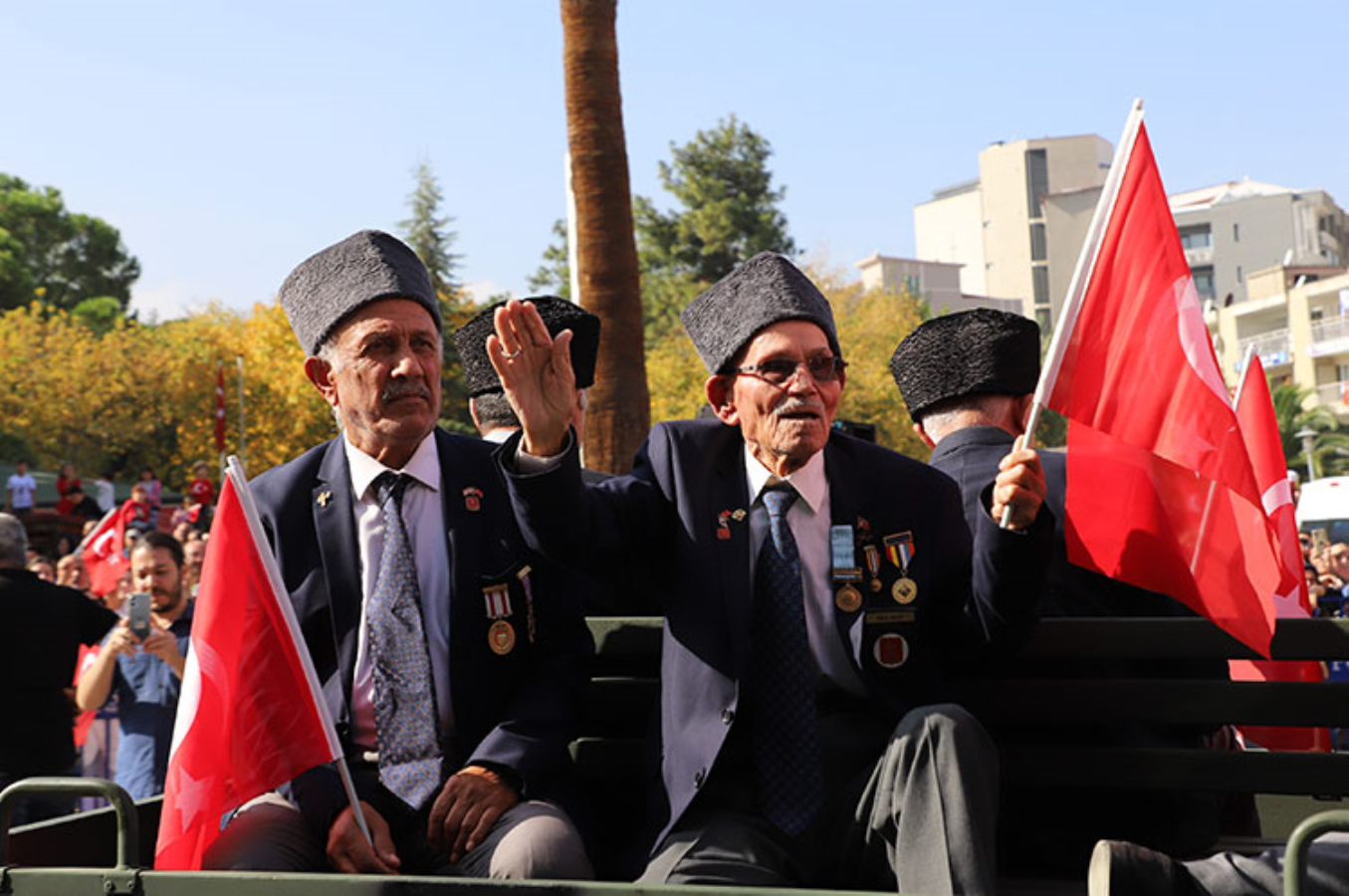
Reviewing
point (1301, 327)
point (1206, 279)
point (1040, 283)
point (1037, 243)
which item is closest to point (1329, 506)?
point (1301, 327)

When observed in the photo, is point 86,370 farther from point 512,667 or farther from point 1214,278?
point 1214,278

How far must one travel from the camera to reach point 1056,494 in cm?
452

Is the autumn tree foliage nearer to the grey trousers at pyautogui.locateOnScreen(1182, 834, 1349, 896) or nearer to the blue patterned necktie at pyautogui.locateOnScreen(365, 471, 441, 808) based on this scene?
the blue patterned necktie at pyautogui.locateOnScreen(365, 471, 441, 808)

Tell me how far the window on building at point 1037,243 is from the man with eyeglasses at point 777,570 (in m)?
114

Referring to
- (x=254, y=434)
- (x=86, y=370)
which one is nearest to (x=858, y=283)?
(x=254, y=434)

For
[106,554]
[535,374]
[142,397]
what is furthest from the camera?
[142,397]

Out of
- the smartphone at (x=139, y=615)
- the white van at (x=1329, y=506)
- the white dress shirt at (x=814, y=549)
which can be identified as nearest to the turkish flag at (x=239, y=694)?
the white dress shirt at (x=814, y=549)

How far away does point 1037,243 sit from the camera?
114 metres

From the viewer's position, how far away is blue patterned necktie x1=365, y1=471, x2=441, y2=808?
3.73 meters

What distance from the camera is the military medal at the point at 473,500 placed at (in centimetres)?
395

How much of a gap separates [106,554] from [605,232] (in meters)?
4.77

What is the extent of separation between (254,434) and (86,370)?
6.48 m

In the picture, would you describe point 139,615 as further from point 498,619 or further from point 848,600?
point 848,600

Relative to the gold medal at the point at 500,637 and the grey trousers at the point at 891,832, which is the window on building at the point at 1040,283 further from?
the grey trousers at the point at 891,832
